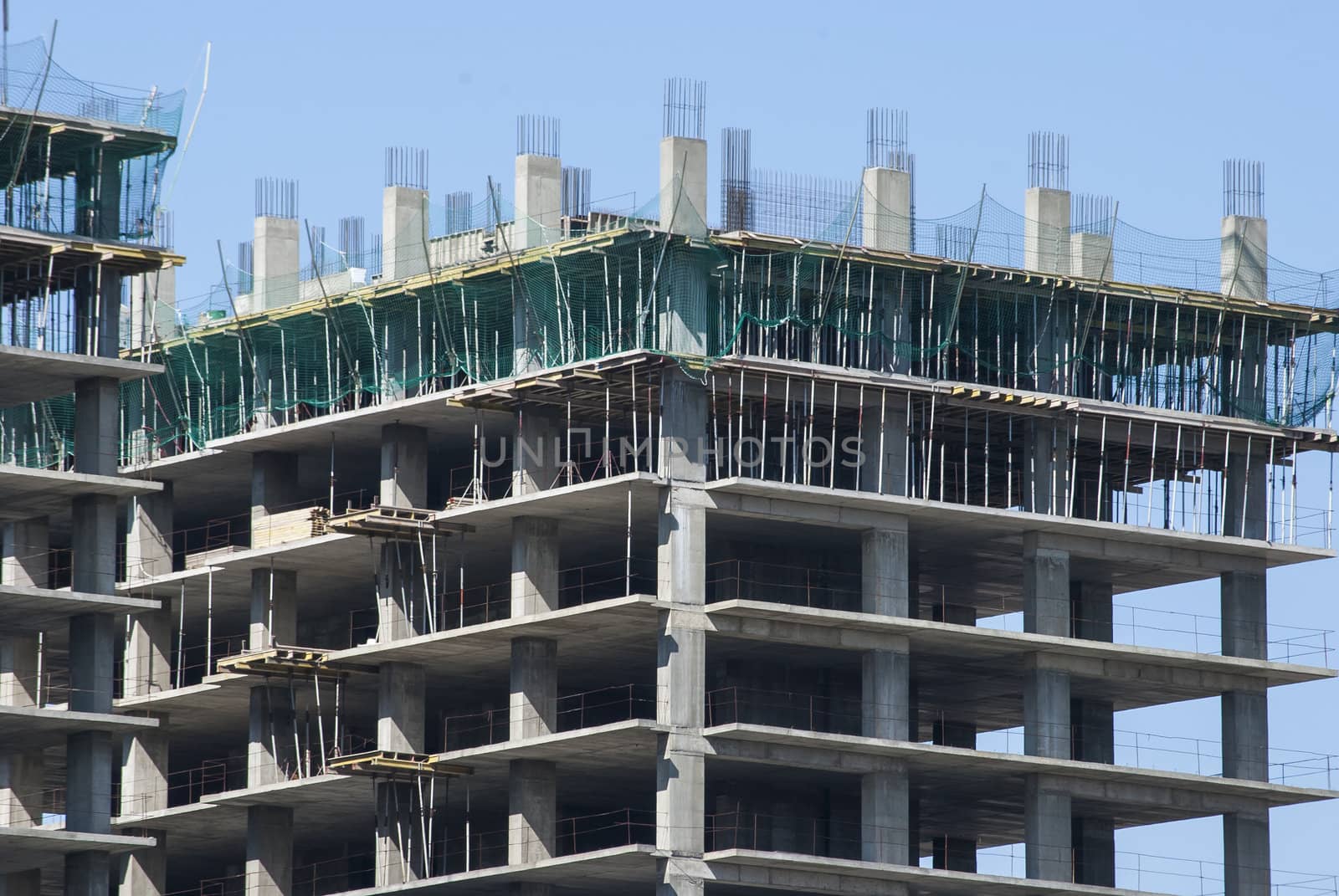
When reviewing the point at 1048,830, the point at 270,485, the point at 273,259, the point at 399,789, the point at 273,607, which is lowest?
the point at 1048,830

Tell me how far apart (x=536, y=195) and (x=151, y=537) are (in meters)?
21.5

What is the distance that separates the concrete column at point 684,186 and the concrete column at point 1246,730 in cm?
2209

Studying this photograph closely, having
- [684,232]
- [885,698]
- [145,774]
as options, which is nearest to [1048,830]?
[885,698]

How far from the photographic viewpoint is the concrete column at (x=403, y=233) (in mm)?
119312

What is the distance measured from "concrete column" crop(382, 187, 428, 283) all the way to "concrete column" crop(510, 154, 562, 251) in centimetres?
361

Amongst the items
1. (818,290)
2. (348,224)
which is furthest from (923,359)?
(348,224)

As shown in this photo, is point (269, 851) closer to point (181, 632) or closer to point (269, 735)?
point (269, 735)

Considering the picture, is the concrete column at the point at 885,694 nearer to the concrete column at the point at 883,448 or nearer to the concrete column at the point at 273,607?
the concrete column at the point at 883,448

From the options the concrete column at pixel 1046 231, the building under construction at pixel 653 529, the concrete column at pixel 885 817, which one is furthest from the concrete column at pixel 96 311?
Answer: the concrete column at pixel 1046 231

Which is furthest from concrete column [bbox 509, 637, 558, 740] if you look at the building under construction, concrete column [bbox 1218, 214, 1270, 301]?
concrete column [bbox 1218, 214, 1270, 301]

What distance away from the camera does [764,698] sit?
117m

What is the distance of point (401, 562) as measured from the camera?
119 m

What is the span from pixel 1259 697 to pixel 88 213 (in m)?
41.3

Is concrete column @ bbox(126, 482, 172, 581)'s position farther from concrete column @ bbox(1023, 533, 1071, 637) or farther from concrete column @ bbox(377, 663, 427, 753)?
concrete column @ bbox(1023, 533, 1071, 637)
